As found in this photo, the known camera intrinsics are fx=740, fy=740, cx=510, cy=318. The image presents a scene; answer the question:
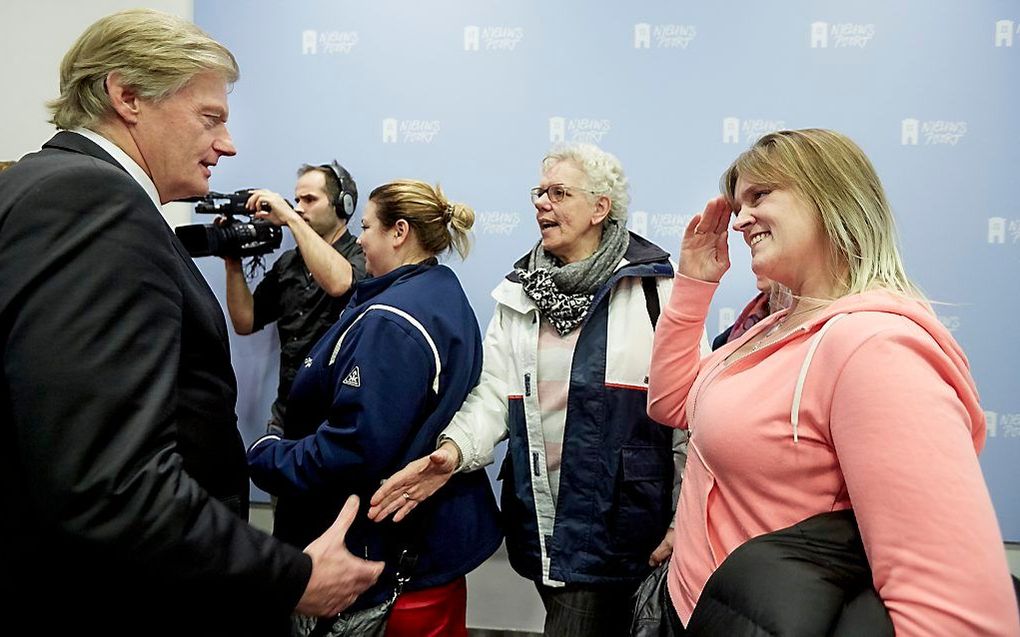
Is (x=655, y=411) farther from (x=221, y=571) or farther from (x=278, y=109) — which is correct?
(x=278, y=109)

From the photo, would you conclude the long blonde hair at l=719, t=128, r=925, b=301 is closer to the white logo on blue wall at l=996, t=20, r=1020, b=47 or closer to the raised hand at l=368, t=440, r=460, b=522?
the raised hand at l=368, t=440, r=460, b=522

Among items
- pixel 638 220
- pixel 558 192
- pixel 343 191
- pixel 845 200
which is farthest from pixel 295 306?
pixel 845 200

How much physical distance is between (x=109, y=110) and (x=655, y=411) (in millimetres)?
1084

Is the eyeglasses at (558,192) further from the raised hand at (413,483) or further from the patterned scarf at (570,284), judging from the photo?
the raised hand at (413,483)

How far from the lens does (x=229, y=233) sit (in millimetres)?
2398

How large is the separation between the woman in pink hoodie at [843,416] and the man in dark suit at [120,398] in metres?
0.56

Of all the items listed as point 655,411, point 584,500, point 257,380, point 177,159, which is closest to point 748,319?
point 655,411

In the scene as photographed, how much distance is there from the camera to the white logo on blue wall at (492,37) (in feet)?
8.25

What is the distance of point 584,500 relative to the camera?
1.76 m

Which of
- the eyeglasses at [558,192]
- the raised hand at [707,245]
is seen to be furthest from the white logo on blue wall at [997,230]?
the raised hand at [707,245]

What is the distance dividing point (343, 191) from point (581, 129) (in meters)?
0.83

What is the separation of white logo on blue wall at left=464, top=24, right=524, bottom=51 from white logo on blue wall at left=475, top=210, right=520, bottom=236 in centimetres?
56

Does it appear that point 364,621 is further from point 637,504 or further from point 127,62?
point 127,62

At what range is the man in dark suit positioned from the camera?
765mm
